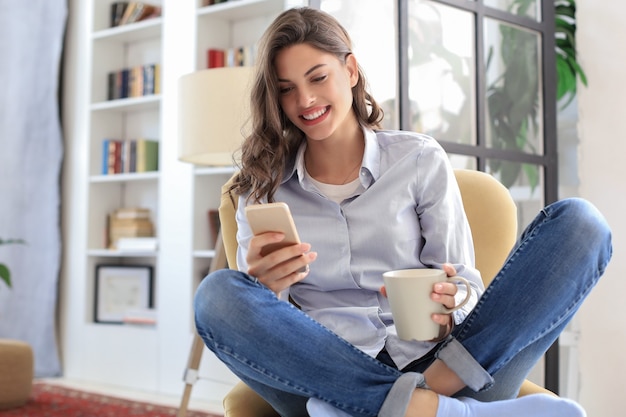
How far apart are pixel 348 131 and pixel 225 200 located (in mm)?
301

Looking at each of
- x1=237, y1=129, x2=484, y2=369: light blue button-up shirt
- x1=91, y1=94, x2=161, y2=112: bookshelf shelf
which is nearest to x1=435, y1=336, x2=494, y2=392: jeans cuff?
x1=237, y1=129, x2=484, y2=369: light blue button-up shirt

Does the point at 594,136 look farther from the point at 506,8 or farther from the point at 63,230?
the point at 63,230

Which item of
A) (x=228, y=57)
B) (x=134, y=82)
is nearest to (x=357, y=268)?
(x=228, y=57)

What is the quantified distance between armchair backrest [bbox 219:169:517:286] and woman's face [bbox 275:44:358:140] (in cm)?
24

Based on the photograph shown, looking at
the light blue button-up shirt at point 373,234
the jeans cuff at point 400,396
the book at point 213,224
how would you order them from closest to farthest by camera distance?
1. the jeans cuff at point 400,396
2. the light blue button-up shirt at point 373,234
3. the book at point 213,224

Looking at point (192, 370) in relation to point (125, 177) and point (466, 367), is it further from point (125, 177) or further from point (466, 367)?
point (125, 177)

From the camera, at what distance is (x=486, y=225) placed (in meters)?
1.72

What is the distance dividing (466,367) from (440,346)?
8 cm

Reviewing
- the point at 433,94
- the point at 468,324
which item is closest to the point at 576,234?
the point at 468,324

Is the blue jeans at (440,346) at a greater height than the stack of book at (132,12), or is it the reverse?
the stack of book at (132,12)

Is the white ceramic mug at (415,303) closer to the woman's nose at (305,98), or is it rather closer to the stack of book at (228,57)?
the woman's nose at (305,98)

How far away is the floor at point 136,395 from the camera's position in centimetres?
335

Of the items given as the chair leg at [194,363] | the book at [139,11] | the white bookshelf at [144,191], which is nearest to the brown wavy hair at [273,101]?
the chair leg at [194,363]

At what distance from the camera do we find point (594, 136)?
280 cm
